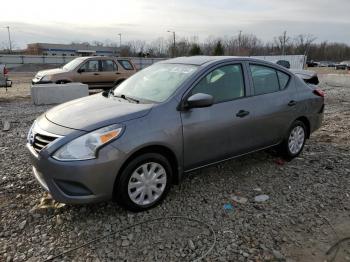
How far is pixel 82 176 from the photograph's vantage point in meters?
3.22

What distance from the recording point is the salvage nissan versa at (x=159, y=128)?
330cm

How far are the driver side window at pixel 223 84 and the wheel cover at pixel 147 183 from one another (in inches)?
40.4

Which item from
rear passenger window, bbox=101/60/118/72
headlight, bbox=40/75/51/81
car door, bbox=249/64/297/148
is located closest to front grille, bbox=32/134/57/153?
car door, bbox=249/64/297/148

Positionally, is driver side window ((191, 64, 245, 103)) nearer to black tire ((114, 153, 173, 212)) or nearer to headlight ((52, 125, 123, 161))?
black tire ((114, 153, 173, 212))

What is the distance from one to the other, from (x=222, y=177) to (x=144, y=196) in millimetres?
1456

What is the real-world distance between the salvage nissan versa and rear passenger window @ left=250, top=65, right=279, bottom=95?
2cm

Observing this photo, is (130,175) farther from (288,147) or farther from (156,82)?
(288,147)

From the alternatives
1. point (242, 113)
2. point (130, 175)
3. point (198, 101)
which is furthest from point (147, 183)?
point (242, 113)

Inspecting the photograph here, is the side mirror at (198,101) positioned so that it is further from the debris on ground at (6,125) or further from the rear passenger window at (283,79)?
the debris on ground at (6,125)

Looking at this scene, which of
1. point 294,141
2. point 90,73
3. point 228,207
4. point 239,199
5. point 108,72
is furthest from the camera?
point 108,72

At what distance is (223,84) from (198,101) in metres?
0.74

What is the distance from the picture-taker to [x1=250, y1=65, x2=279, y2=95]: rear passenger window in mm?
4711

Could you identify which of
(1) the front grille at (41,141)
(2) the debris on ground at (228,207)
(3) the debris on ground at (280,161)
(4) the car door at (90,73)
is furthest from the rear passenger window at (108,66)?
(2) the debris on ground at (228,207)

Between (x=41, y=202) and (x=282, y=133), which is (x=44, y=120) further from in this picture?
(x=282, y=133)
